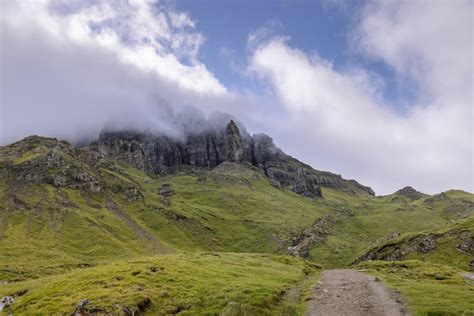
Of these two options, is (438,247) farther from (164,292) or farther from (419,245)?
(164,292)

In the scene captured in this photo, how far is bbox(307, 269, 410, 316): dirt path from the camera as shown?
35781 millimetres

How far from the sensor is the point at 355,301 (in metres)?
40.1

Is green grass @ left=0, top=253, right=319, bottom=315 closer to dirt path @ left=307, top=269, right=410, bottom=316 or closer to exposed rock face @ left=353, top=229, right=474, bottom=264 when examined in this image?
dirt path @ left=307, top=269, right=410, bottom=316

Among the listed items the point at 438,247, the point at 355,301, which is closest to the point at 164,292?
the point at 355,301

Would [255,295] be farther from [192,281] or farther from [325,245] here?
[325,245]

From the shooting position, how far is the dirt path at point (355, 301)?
35.8 metres

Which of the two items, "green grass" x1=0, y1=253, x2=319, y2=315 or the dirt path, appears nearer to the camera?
the dirt path

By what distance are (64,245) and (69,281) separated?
412 ft

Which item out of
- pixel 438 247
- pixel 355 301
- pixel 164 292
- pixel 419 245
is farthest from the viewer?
pixel 419 245

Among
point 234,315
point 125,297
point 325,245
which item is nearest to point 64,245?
point 325,245

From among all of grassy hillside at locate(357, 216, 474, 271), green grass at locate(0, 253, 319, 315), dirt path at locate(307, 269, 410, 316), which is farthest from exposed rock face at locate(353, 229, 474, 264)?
green grass at locate(0, 253, 319, 315)

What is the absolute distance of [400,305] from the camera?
123ft

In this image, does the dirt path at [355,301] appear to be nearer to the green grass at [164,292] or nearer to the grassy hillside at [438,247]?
the green grass at [164,292]

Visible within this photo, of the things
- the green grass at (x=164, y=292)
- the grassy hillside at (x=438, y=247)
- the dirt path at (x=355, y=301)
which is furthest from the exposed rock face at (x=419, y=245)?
the green grass at (x=164, y=292)
